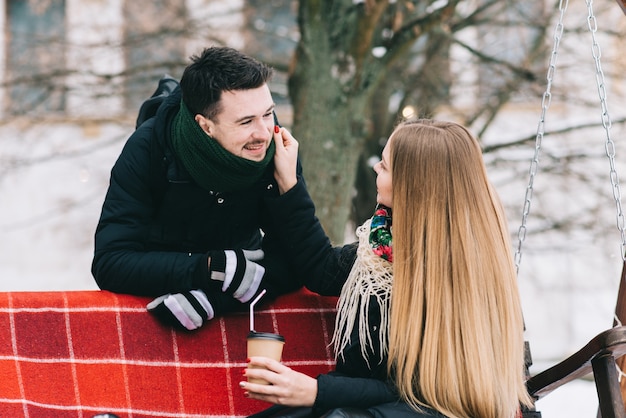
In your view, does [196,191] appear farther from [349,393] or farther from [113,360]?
[349,393]

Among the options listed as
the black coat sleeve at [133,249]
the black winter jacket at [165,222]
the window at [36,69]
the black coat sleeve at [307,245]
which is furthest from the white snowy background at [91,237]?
the black coat sleeve at [133,249]

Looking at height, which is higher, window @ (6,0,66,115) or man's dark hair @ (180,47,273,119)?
window @ (6,0,66,115)

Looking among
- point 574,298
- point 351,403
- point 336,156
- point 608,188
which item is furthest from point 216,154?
point 574,298

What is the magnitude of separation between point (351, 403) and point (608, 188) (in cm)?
749

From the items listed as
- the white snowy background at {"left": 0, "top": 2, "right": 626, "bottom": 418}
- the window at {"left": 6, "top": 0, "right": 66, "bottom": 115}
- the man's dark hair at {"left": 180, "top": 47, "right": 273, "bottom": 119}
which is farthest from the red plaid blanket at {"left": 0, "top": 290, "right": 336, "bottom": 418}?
the window at {"left": 6, "top": 0, "right": 66, "bottom": 115}

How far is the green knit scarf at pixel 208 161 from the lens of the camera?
3107 mm

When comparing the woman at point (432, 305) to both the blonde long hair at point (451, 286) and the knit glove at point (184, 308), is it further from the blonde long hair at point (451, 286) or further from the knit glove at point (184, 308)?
the knit glove at point (184, 308)

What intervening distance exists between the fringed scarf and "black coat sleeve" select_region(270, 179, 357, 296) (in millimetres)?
210

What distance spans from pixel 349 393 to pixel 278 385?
0.25 meters

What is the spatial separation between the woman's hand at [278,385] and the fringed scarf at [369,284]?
0.83ft

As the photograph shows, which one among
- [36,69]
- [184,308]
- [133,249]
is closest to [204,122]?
[133,249]

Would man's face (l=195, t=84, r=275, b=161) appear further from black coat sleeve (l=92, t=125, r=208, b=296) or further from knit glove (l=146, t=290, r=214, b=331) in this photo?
knit glove (l=146, t=290, r=214, b=331)

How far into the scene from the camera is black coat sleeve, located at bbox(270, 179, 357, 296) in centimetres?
326

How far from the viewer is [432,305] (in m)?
2.81
